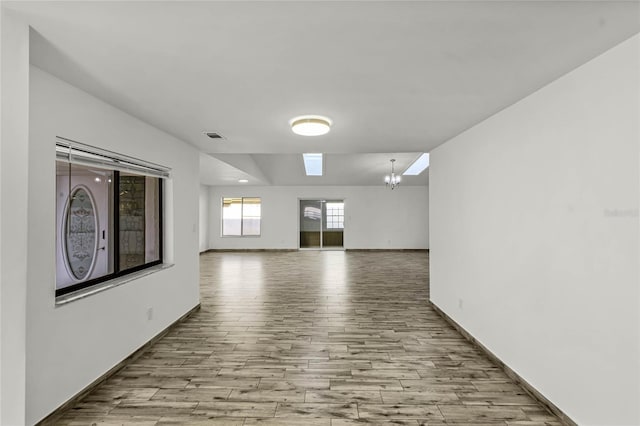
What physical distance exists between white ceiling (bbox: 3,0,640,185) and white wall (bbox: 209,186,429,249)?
7.44 m

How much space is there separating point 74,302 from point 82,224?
0.66 m

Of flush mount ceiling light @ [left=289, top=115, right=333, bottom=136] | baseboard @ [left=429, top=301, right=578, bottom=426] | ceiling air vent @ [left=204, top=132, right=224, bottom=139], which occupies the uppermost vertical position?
ceiling air vent @ [left=204, top=132, right=224, bottom=139]

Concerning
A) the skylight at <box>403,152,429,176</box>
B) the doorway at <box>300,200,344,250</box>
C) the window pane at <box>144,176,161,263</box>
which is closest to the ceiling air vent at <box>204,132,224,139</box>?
the window pane at <box>144,176,161,263</box>

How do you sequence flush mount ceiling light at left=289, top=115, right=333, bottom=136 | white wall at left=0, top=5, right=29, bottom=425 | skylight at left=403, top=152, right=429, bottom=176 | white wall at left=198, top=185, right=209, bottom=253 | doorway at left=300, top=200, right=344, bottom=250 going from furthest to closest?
doorway at left=300, top=200, right=344, bottom=250, white wall at left=198, top=185, right=209, bottom=253, skylight at left=403, top=152, right=429, bottom=176, flush mount ceiling light at left=289, top=115, right=333, bottom=136, white wall at left=0, top=5, right=29, bottom=425

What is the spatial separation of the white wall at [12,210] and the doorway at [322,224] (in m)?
9.29

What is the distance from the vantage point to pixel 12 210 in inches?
52.2

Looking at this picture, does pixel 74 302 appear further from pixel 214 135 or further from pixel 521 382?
pixel 521 382

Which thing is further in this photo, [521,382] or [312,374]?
[312,374]

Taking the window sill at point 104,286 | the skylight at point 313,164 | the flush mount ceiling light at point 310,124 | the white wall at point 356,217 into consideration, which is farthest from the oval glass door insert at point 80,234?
the white wall at point 356,217

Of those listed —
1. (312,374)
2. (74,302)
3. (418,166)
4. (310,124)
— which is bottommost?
(312,374)

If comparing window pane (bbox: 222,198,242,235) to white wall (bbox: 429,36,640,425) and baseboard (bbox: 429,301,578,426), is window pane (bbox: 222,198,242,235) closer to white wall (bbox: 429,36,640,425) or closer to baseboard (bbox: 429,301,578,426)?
baseboard (bbox: 429,301,578,426)

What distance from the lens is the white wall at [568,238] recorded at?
5.06 ft

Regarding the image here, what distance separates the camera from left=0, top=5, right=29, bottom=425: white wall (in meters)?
1.28

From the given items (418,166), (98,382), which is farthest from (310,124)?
(418,166)
